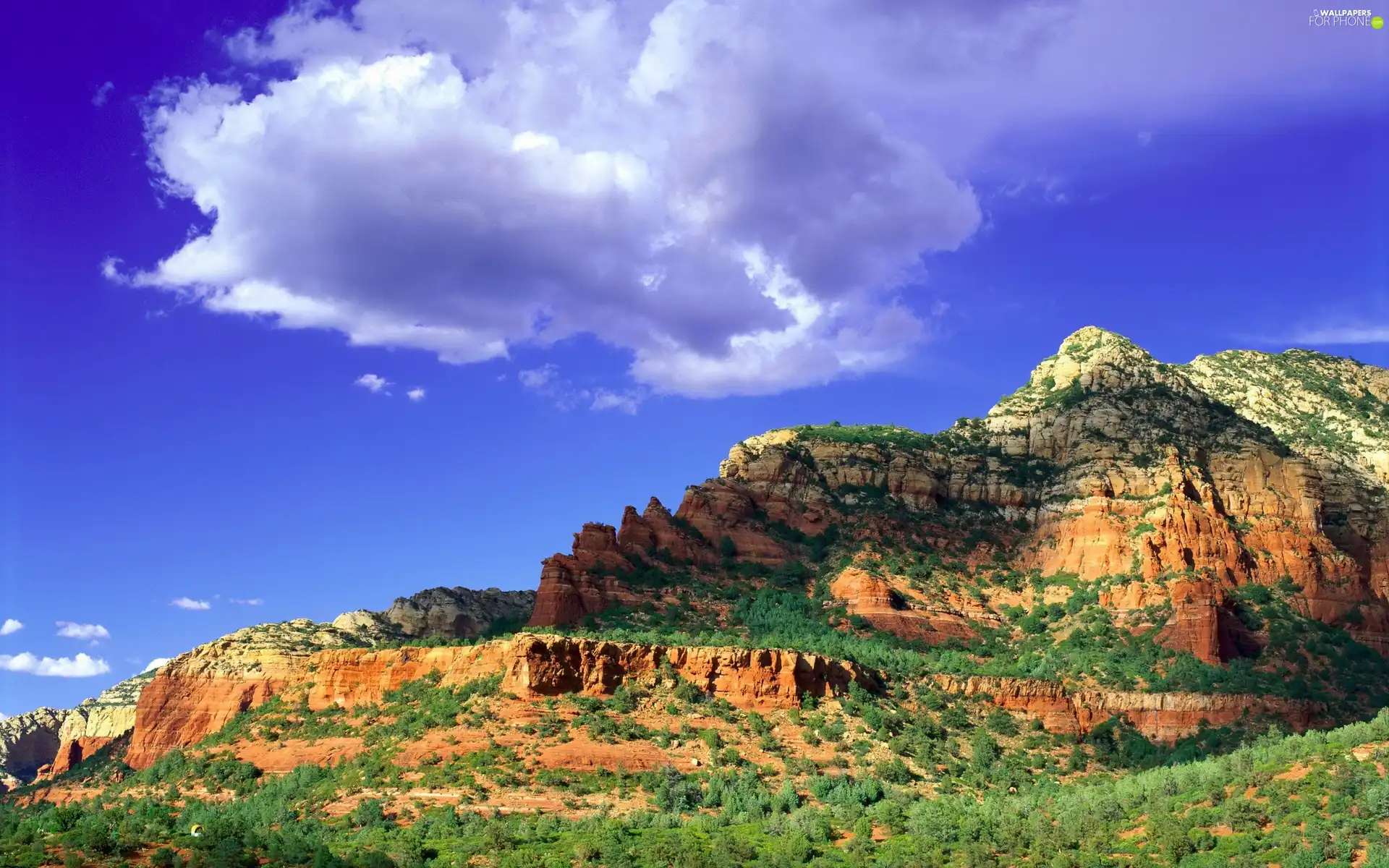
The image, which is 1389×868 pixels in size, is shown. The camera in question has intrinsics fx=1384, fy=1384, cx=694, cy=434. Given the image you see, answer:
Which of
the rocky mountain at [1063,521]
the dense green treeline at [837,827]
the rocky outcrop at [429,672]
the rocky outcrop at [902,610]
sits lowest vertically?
the dense green treeline at [837,827]

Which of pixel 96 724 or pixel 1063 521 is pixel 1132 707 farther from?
pixel 96 724

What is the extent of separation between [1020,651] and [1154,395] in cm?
3701

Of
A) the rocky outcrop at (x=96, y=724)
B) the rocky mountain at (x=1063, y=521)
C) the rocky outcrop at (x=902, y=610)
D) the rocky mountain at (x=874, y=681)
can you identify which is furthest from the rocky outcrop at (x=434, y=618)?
the rocky outcrop at (x=902, y=610)

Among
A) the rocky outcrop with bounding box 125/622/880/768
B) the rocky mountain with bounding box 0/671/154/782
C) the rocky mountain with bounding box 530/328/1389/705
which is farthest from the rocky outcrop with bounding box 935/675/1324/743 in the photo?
the rocky mountain with bounding box 0/671/154/782

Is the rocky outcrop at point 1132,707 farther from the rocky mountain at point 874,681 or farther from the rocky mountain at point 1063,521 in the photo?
the rocky mountain at point 1063,521

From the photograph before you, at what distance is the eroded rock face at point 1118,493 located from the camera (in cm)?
11188

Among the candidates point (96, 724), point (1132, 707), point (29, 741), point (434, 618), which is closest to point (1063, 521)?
point (1132, 707)

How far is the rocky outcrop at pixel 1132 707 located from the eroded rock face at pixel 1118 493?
573cm

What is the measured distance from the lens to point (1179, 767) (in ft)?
229

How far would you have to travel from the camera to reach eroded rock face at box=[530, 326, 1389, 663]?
111875mm

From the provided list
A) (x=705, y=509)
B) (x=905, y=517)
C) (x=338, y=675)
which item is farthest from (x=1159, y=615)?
(x=338, y=675)

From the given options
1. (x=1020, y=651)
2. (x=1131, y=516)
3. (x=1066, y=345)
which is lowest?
(x=1020, y=651)

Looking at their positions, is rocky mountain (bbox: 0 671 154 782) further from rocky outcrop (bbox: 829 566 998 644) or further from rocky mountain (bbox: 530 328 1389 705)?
rocky outcrop (bbox: 829 566 998 644)

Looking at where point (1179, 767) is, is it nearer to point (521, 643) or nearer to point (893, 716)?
point (893, 716)
